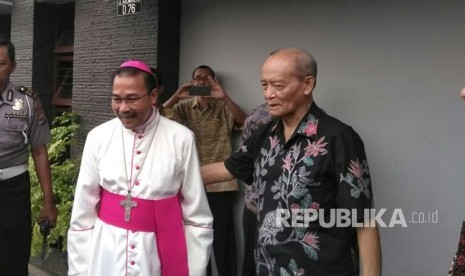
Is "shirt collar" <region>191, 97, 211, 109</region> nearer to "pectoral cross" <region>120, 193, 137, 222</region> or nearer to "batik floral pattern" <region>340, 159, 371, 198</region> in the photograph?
"pectoral cross" <region>120, 193, 137, 222</region>

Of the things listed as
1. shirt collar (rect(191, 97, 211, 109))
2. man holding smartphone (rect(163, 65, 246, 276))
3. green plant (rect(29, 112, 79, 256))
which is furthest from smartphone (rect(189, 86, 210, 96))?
green plant (rect(29, 112, 79, 256))

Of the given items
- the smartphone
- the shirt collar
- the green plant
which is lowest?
the green plant

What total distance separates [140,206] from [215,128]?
212 centimetres

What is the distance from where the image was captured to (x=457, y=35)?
10.4 feet

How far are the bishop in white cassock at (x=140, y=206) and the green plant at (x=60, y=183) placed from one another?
2.52 metres

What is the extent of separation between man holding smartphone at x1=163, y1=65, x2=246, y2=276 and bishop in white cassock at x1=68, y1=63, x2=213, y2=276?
73.1 inches

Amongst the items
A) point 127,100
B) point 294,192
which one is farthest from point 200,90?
point 294,192

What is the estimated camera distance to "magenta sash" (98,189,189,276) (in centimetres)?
241

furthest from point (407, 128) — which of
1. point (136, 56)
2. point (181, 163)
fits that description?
point (136, 56)

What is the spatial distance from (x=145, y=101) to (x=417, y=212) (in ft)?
7.15

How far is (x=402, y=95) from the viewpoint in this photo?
3.46 metres

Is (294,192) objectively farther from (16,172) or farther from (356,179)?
(16,172)

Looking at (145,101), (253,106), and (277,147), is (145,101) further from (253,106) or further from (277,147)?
(253,106)

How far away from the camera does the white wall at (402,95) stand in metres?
3.25
